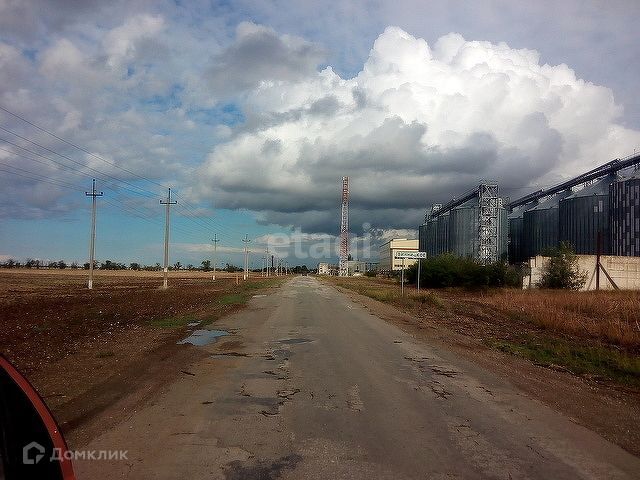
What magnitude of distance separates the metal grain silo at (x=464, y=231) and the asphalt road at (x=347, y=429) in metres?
62.1

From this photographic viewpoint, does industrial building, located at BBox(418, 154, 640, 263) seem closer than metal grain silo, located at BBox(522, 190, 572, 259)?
Yes

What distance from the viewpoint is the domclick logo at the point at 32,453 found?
7.49 ft

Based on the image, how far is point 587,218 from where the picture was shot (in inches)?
2227

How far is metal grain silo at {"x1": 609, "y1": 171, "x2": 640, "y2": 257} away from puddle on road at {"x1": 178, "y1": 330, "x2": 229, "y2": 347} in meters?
48.5

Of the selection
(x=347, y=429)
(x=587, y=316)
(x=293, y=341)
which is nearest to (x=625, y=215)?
(x=587, y=316)

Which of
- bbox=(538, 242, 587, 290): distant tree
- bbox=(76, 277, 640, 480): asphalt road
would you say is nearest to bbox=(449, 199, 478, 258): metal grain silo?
bbox=(538, 242, 587, 290): distant tree

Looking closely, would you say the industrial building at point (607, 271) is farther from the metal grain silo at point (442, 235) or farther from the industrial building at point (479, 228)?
the metal grain silo at point (442, 235)

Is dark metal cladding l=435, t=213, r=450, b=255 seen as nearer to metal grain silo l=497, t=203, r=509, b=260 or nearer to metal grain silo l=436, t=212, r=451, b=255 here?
metal grain silo l=436, t=212, r=451, b=255

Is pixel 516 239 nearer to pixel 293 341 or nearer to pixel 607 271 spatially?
pixel 607 271

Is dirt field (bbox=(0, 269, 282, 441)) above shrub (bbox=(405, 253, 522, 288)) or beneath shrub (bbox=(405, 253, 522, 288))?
beneath

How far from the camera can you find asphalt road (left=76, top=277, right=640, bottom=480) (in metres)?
4.83

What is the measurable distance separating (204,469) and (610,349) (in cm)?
1285

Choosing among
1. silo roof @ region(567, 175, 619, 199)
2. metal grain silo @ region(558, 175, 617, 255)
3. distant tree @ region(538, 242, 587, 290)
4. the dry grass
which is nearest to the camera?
the dry grass

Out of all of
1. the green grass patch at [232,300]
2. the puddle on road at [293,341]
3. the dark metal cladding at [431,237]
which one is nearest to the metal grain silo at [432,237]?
the dark metal cladding at [431,237]
